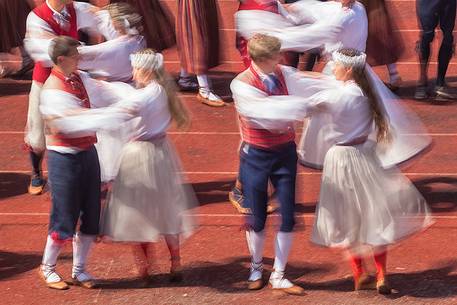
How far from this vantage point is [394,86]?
12.4 m

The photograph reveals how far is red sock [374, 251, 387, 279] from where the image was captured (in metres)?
8.03

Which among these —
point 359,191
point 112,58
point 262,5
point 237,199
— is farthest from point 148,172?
point 262,5

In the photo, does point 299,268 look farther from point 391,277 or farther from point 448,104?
point 448,104

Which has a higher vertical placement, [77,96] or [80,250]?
[77,96]

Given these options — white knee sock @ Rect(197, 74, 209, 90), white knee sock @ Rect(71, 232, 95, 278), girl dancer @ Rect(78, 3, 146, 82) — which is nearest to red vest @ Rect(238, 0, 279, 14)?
girl dancer @ Rect(78, 3, 146, 82)

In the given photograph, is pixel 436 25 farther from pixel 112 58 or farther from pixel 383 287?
pixel 383 287

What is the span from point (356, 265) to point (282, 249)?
0.50 meters

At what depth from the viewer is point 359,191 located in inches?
315

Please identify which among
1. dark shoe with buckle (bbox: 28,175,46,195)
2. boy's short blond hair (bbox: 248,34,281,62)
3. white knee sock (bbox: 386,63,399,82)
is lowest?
white knee sock (bbox: 386,63,399,82)

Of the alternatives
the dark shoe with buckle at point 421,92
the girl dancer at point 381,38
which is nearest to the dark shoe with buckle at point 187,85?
the girl dancer at point 381,38

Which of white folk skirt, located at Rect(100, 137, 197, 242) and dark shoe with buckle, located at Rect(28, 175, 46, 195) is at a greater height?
white folk skirt, located at Rect(100, 137, 197, 242)

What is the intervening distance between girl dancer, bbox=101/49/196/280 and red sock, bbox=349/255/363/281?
1.19 m

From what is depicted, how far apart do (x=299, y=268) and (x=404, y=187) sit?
0.96m

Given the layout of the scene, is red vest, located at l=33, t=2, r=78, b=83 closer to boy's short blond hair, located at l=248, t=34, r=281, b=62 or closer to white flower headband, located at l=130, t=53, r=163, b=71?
white flower headband, located at l=130, t=53, r=163, b=71
